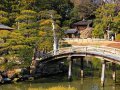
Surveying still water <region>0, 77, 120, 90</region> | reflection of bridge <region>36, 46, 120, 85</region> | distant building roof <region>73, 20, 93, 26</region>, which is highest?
distant building roof <region>73, 20, 93, 26</region>

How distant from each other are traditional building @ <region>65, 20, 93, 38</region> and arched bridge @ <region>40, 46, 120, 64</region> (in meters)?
41.1

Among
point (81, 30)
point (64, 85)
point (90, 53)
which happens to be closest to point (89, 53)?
point (90, 53)

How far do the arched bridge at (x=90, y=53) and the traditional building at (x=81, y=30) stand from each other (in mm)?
41061

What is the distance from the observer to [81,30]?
289 feet

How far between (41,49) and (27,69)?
5975mm

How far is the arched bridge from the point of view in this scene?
113 feet

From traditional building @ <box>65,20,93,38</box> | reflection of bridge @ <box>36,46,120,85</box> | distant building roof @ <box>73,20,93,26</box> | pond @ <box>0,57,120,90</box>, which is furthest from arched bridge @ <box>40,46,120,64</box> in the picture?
distant building roof @ <box>73,20,93,26</box>

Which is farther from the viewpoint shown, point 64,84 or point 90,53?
point 90,53

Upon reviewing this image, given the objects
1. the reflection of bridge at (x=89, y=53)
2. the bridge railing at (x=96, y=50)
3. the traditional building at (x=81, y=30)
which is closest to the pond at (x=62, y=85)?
the reflection of bridge at (x=89, y=53)

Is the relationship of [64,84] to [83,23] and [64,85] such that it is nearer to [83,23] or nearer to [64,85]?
[64,85]

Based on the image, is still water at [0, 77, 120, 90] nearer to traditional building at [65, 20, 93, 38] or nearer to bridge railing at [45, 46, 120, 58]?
bridge railing at [45, 46, 120, 58]

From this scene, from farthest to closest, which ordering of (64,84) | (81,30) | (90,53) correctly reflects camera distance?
(81,30), (90,53), (64,84)

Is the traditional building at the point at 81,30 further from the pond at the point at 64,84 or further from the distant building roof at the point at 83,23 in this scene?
the pond at the point at 64,84

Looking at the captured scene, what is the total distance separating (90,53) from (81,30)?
51.0m
